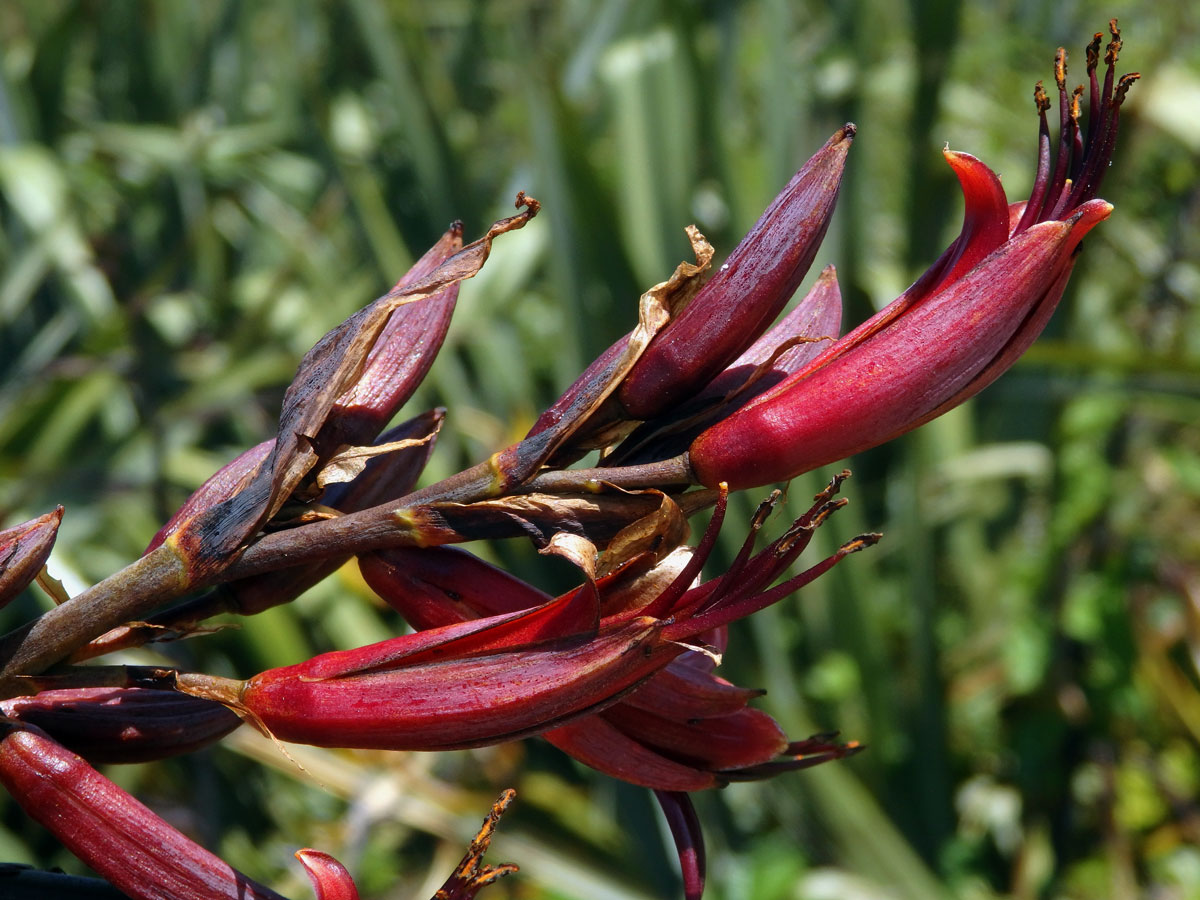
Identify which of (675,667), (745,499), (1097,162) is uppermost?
(1097,162)

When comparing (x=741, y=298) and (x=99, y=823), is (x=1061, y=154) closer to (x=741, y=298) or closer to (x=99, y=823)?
(x=741, y=298)

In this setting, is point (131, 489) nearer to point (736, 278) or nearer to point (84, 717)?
point (84, 717)

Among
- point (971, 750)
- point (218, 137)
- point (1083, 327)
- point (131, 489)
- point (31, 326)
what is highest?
point (218, 137)

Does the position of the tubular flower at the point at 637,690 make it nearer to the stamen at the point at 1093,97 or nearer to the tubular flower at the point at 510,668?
the tubular flower at the point at 510,668

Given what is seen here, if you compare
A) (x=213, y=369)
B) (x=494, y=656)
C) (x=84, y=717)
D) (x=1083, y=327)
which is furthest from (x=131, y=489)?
(x=1083, y=327)

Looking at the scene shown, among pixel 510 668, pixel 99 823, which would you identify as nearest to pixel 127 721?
pixel 99 823

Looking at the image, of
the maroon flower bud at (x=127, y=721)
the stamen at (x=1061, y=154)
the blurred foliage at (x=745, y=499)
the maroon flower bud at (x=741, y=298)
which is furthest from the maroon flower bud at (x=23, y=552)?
the blurred foliage at (x=745, y=499)
